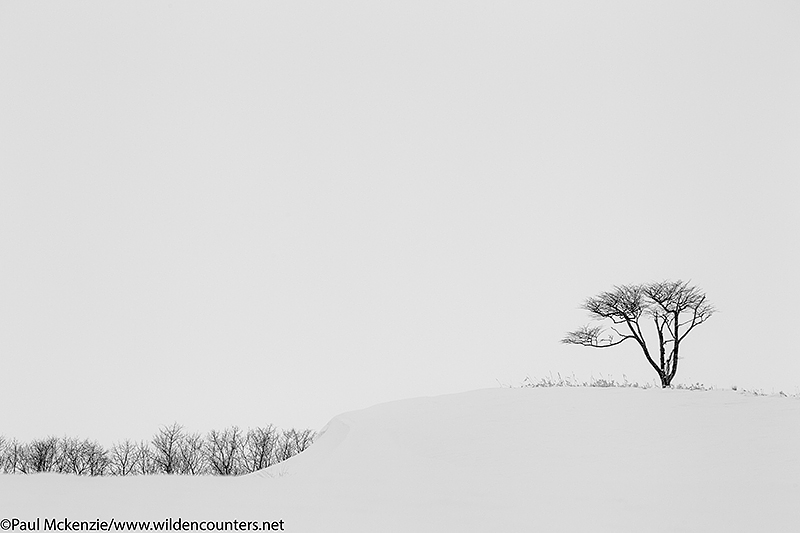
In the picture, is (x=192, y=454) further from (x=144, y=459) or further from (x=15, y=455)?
(x=15, y=455)

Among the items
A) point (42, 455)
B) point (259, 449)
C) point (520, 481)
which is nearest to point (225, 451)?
point (259, 449)

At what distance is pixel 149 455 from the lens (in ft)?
79.6

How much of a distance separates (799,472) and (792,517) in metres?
1.60

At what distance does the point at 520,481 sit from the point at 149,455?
72.3 ft

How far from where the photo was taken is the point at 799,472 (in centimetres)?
698

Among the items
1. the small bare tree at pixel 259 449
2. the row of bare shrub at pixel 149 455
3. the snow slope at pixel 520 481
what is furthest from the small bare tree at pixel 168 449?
the snow slope at pixel 520 481

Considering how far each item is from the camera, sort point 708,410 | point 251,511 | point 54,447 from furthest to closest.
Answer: point 54,447
point 708,410
point 251,511

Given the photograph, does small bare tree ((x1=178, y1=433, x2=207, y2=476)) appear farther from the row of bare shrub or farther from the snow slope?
the snow slope

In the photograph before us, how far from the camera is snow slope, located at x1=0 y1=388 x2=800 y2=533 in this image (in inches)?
244

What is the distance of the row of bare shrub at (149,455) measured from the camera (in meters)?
23.6

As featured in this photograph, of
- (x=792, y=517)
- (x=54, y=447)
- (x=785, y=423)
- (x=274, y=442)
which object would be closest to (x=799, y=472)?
(x=792, y=517)

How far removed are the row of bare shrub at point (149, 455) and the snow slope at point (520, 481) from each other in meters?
15.5

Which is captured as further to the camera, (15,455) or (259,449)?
(259,449)

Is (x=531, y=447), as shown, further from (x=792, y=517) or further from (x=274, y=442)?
(x=274, y=442)
